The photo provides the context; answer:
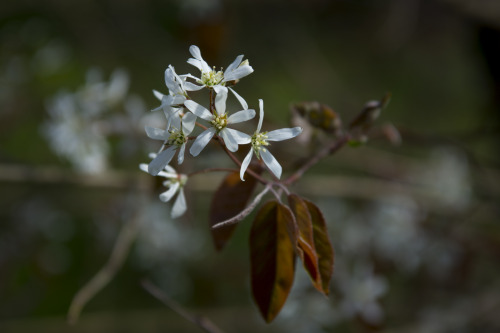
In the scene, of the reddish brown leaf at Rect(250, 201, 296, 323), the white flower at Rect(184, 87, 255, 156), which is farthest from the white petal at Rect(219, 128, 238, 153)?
the reddish brown leaf at Rect(250, 201, 296, 323)

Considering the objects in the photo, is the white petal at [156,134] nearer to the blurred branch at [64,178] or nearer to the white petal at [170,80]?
the white petal at [170,80]

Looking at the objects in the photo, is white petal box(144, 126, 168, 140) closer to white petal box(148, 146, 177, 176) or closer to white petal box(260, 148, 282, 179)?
white petal box(148, 146, 177, 176)

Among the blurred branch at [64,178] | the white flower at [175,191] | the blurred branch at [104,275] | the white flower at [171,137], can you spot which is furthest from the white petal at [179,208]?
the blurred branch at [64,178]

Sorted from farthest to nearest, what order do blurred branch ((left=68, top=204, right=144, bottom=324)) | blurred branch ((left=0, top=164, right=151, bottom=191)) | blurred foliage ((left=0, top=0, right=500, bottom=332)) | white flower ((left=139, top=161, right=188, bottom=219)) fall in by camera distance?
blurred foliage ((left=0, top=0, right=500, bottom=332)), blurred branch ((left=0, top=164, right=151, bottom=191)), blurred branch ((left=68, top=204, right=144, bottom=324)), white flower ((left=139, top=161, right=188, bottom=219))

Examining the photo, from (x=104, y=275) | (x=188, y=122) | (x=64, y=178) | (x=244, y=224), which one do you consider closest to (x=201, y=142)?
(x=188, y=122)

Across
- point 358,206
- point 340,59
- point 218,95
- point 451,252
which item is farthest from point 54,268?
point 340,59

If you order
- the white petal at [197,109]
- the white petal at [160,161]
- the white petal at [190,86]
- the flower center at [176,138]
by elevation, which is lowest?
the white petal at [160,161]
